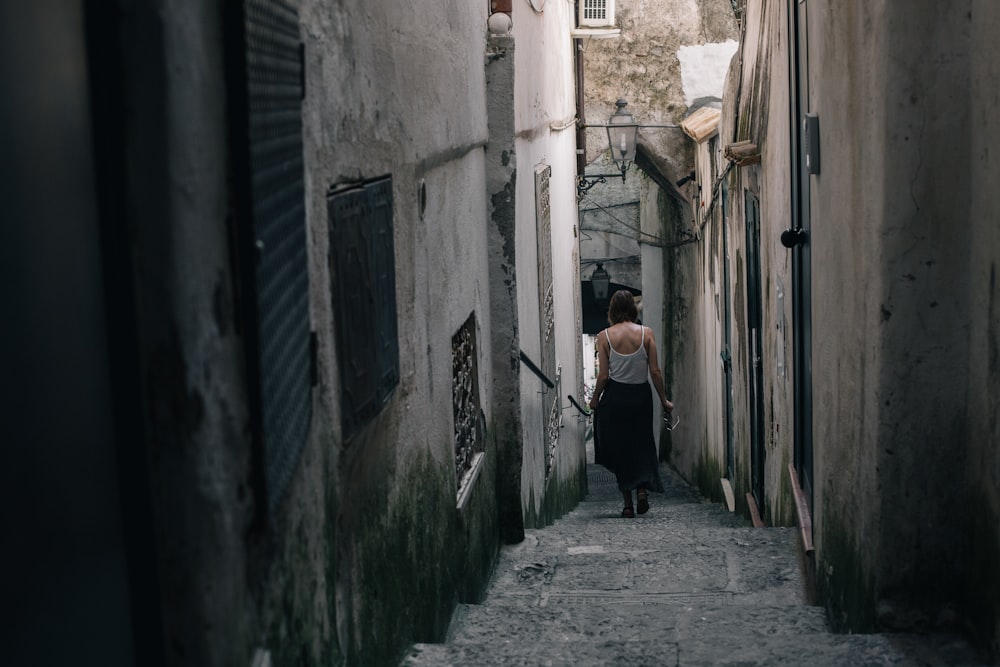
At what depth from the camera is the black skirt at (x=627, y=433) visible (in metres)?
8.56

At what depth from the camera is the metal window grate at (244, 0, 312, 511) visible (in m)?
1.86

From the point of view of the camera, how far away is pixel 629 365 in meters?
8.39

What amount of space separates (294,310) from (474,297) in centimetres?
313

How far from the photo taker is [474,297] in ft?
17.2

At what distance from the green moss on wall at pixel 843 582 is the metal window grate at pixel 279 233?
1.87 metres

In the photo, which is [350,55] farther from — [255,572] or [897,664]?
[897,664]

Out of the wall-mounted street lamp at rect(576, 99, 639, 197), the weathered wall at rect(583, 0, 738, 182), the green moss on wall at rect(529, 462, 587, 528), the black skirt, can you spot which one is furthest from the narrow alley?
the weathered wall at rect(583, 0, 738, 182)

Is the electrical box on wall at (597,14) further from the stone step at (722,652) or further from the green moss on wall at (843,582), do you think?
the stone step at (722,652)

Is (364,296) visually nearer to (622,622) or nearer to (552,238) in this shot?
(622,622)

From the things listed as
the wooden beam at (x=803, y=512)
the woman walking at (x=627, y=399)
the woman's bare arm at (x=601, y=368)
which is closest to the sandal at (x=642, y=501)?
the woman walking at (x=627, y=399)

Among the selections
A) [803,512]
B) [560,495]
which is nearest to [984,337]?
[803,512]

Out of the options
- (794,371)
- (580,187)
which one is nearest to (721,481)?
(580,187)

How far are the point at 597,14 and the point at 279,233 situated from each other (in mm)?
11004

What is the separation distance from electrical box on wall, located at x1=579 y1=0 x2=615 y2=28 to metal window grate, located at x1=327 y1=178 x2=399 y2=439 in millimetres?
9655
